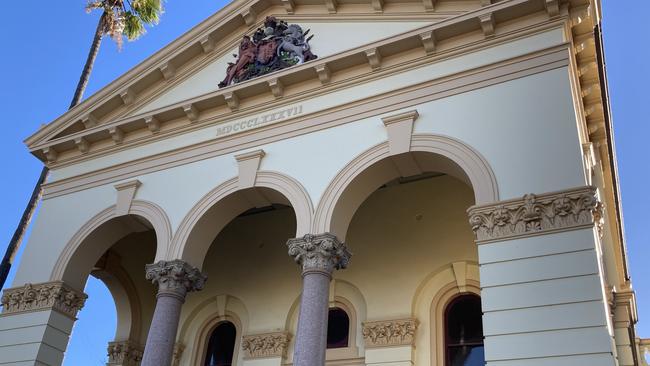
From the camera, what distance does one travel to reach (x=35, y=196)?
20.9 m

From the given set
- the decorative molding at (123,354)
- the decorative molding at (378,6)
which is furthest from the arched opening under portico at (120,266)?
the decorative molding at (378,6)

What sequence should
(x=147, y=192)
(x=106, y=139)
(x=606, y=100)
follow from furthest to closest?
1. (x=106, y=139)
2. (x=147, y=192)
3. (x=606, y=100)

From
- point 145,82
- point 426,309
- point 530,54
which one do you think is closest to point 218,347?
point 426,309

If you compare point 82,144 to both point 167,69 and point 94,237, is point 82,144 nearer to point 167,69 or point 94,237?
point 94,237

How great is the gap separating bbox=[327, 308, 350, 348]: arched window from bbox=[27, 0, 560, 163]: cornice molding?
5563 mm

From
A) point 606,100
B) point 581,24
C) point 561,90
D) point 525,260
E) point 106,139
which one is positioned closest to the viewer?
point 525,260

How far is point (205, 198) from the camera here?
1464 cm

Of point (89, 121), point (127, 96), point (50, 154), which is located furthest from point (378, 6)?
point (50, 154)

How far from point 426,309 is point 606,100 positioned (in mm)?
6207

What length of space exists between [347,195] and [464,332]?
4.46 metres

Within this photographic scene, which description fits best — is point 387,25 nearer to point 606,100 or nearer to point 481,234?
point 606,100

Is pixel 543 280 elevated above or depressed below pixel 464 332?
below

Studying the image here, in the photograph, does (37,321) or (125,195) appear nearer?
(37,321)

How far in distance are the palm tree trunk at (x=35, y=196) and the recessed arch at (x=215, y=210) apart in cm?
678
